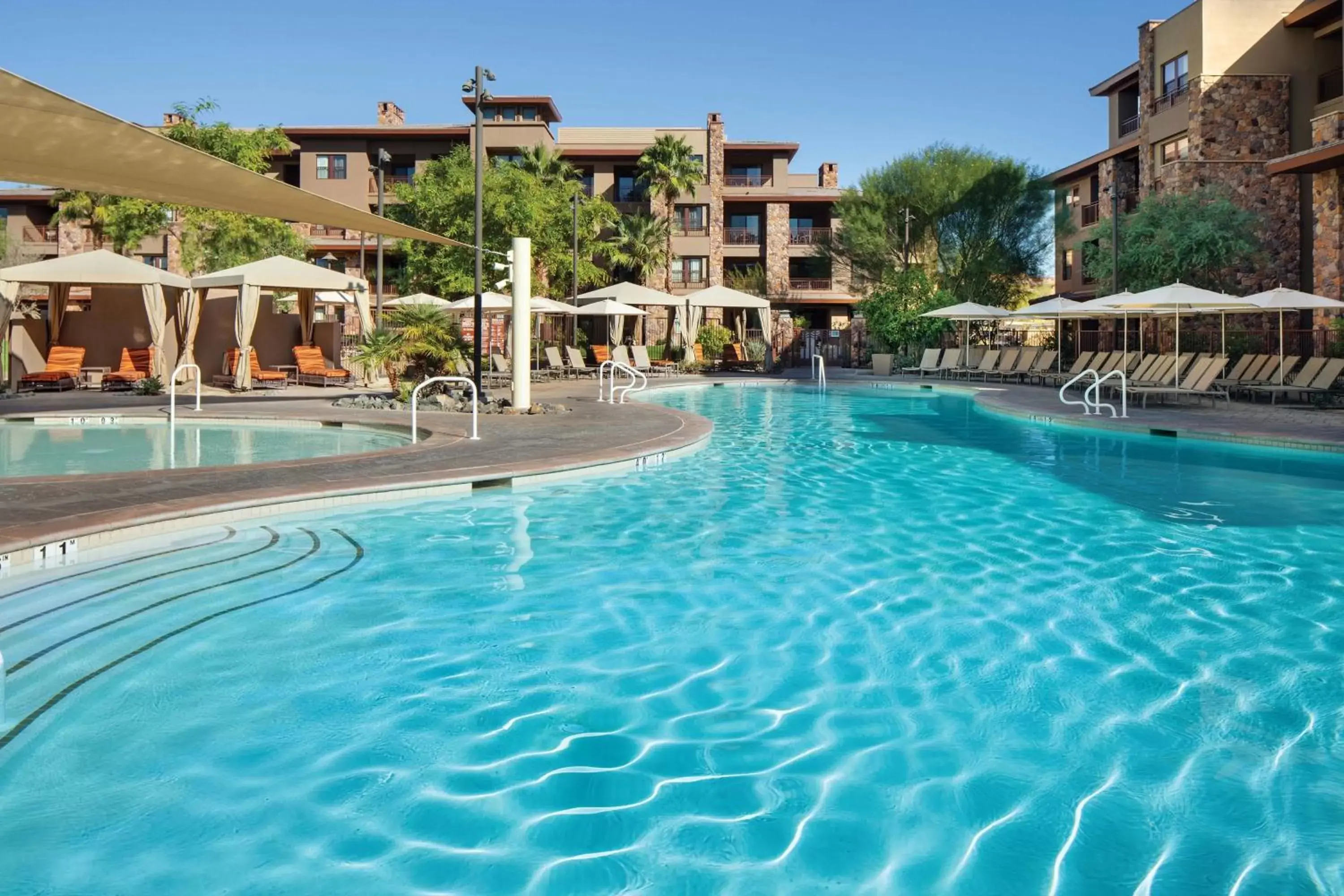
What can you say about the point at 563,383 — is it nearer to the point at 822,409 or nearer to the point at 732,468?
the point at 822,409

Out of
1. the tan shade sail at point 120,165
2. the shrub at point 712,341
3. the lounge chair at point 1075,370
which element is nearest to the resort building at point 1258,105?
the lounge chair at point 1075,370

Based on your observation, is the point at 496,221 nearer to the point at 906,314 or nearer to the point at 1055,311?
the point at 906,314

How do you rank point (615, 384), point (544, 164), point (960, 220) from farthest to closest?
point (544, 164) < point (960, 220) < point (615, 384)

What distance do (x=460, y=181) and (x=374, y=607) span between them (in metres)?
31.1

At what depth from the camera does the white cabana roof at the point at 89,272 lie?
1998 cm

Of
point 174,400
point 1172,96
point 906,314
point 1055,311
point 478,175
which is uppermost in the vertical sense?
point 1172,96

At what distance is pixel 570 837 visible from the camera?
10.4 feet

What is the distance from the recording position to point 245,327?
2161cm

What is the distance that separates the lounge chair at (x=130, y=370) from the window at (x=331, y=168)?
21.4 m

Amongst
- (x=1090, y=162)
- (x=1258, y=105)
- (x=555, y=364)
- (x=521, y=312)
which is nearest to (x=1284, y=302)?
(x=1258, y=105)

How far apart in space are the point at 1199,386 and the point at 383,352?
14.5m

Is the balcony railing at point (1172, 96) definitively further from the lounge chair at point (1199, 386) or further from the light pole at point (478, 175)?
the light pole at point (478, 175)

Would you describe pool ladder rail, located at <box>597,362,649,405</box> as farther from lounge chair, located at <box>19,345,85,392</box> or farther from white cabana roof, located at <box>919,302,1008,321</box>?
lounge chair, located at <box>19,345,85,392</box>

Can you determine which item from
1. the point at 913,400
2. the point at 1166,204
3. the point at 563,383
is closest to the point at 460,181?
the point at 563,383
